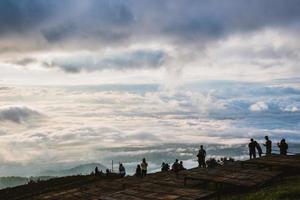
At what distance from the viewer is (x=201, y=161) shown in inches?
1810

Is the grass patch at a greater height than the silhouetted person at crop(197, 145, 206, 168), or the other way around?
the silhouetted person at crop(197, 145, 206, 168)

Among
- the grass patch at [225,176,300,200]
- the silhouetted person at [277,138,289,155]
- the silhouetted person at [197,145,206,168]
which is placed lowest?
the grass patch at [225,176,300,200]

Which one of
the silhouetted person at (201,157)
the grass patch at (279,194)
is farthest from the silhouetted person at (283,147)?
the grass patch at (279,194)

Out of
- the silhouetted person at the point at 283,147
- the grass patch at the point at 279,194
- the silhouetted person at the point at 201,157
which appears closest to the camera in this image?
the grass patch at the point at 279,194

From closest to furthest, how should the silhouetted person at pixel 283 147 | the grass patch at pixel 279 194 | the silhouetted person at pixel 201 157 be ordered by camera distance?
the grass patch at pixel 279 194 < the silhouetted person at pixel 201 157 < the silhouetted person at pixel 283 147

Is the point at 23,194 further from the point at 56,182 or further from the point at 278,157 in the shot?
the point at 278,157

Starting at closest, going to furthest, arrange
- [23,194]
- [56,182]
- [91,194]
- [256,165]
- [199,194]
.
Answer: [199,194] → [91,194] → [256,165] → [23,194] → [56,182]

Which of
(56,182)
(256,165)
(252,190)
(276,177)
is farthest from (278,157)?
(56,182)

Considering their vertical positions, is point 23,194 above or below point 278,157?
below

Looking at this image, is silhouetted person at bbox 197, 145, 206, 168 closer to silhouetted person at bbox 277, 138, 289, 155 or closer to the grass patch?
silhouetted person at bbox 277, 138, 289, 155

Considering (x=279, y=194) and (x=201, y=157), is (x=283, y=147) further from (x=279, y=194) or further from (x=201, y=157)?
(x=279, y=194)

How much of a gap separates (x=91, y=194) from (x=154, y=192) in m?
6.47

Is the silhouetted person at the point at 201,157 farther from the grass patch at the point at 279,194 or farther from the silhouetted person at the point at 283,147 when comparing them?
the grass patch at the point at 279,194

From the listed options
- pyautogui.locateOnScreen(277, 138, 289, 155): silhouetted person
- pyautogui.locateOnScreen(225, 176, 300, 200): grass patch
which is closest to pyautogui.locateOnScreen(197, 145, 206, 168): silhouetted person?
pyautogui.locateOnScreen(277, 138, 289, 155): silhouetted person
